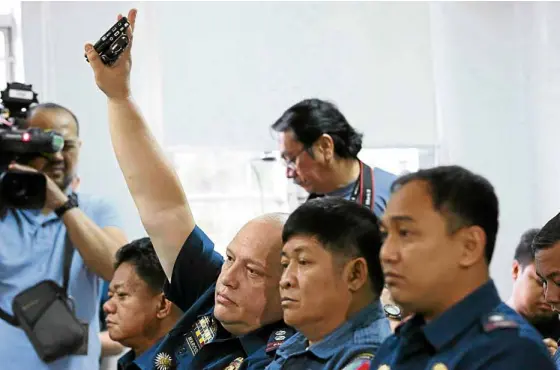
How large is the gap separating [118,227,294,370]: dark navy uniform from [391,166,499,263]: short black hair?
0.69 m

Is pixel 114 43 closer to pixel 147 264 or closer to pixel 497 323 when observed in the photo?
pixel 147 264

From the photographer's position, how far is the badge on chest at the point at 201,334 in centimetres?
233

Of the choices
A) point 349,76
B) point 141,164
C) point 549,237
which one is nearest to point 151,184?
point 141,164

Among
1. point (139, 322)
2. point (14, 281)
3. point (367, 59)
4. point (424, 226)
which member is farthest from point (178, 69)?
point (424, 226)

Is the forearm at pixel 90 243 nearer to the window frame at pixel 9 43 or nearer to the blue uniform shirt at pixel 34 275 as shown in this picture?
the blue uniform shirt at pixel 34 275

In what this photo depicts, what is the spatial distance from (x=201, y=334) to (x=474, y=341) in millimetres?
960

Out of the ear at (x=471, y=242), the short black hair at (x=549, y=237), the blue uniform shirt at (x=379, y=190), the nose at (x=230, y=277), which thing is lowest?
the nose at (x=230, y=277)

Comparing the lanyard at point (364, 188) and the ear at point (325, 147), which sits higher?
the ear at point (325, 147)

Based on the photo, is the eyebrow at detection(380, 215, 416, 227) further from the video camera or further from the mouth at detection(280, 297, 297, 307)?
the video camera

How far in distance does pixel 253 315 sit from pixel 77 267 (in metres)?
1.31

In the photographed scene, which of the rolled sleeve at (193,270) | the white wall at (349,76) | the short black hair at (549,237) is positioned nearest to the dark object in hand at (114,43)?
the rolled sleeve at (193,270)

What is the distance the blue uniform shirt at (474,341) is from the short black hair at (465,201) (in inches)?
3.7

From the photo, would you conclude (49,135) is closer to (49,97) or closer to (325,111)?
(325,111)

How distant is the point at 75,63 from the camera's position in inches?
180
